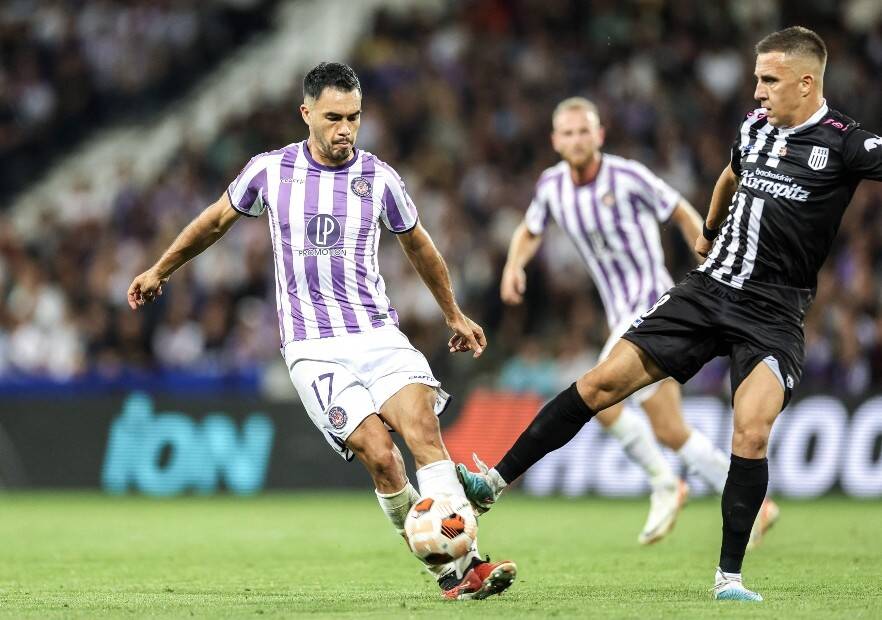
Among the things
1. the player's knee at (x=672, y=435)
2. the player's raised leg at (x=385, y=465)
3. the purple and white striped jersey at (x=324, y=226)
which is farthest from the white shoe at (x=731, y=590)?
the player's knee at (x=672, y=435)

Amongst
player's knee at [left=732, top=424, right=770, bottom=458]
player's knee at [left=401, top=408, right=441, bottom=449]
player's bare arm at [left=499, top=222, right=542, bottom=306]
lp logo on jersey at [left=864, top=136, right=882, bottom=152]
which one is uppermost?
lp logo on jersey at [left=864, top=136, right=882, bottom=152]

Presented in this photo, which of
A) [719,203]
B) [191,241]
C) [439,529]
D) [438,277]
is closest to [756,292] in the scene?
[719,203]

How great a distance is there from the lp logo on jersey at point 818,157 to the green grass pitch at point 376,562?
1980 mm

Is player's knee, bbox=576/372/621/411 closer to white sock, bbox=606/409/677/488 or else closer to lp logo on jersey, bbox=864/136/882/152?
lp logo on jersey, bbox=864/136/882/152

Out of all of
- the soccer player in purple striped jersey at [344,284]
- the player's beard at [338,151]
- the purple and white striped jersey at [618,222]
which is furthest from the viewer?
the purple and white striped jersey at [618,222]

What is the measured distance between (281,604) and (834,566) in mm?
3360

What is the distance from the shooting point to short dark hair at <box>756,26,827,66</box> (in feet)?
21.9

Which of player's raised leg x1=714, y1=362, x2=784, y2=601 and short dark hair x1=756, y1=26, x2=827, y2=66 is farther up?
short dark hair x1=756, y1=26, x2=827, y2=66

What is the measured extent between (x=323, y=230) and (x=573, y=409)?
58.7 inches

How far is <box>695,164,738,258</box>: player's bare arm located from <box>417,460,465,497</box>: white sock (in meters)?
1.84

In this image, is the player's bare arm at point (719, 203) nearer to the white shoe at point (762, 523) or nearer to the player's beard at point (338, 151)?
the player's beard at point (338, 151)

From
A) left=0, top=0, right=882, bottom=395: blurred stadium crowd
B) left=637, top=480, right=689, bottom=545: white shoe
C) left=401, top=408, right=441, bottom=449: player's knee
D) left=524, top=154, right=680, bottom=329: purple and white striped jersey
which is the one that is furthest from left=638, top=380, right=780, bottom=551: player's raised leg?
left=0, top=0, right=882, bottom=395: blurred stadium crowd

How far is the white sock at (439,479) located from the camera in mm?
6625

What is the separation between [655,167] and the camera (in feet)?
57.9
